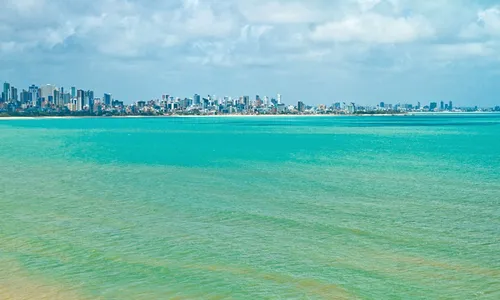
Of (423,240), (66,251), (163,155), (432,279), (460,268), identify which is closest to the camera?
(432,279)

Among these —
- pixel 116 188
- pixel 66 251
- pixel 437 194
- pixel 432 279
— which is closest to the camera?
pixel 432 279

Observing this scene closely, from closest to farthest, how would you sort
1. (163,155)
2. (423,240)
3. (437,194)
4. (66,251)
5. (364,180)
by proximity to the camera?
(66,251) → (423,240) → (437,194) → (364,180) → (163,155)

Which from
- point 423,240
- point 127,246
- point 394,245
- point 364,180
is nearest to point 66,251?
point 127,246

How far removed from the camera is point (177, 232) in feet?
80.8

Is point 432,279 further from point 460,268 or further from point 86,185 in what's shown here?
point 86,185

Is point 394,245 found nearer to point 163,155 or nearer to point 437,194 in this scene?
point 437,194

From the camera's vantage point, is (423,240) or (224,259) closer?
(224,259)

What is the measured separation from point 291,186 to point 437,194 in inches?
376

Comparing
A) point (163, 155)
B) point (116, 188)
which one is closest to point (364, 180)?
point (116, 188)

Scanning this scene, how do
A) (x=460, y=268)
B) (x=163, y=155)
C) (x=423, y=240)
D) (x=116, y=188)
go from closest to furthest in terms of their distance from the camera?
(x=460, y=268) → (x=423, y=240) → (x=116, y=188) → (x=163, y=155)

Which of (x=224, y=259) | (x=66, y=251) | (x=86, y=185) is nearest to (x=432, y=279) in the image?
(x=224, y=259)

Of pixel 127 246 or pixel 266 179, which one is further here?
pixel 266 179

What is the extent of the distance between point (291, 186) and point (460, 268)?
19978 mm

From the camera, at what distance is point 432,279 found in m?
18.4
